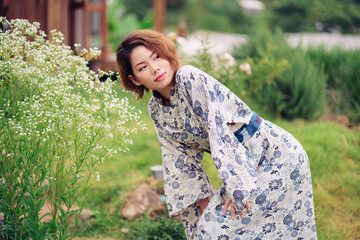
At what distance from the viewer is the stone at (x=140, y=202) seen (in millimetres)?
3773

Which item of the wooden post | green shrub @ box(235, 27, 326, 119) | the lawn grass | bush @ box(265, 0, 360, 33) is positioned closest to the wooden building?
the wooden post

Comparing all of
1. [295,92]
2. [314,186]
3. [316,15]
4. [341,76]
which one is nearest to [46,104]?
[314,186]

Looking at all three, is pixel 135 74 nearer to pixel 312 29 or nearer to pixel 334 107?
pixel 334 107

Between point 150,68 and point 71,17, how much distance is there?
6.71 meters

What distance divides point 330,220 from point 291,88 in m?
3.18

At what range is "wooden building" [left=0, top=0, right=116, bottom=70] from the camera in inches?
216

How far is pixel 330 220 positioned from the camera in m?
3.47

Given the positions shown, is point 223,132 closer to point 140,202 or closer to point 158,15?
point 140,202

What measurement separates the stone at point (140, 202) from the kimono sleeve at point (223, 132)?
1661mm

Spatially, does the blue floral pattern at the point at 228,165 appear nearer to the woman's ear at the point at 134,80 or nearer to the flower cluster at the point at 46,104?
the woman's ear at the point at 134,80

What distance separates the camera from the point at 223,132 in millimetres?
2219

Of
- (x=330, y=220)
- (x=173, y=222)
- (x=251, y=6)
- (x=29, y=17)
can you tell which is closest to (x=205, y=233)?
(x=173, y=222)

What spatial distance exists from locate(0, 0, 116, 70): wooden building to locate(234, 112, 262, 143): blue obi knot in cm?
267

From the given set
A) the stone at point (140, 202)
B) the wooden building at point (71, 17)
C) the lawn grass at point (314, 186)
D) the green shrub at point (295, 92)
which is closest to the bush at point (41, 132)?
the lawn grass at point (314, 186)
